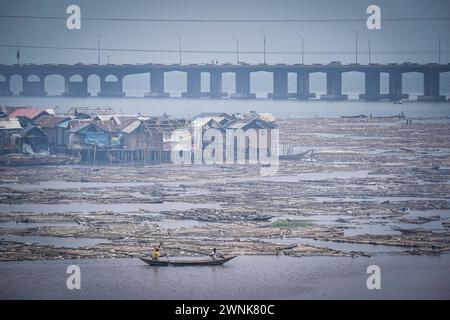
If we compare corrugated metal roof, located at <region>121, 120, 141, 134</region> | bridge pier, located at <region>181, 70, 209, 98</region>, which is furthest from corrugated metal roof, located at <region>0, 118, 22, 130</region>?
bridge pier, located at <region>181, 70, 209, 98</region>

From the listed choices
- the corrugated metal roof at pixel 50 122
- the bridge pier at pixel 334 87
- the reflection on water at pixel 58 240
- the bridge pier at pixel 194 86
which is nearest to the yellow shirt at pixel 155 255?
the reflection on water at pixel 58 240

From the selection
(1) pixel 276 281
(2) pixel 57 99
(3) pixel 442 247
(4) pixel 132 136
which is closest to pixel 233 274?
(1) pixel 276 281

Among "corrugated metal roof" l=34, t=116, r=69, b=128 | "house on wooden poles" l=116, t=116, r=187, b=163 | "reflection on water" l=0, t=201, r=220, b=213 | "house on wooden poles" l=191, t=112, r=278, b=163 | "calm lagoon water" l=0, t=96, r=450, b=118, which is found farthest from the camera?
"calm lagoon water" l=0, t=96, r=450, b=118

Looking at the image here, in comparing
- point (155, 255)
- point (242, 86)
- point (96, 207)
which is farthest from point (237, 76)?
point (155, 255)

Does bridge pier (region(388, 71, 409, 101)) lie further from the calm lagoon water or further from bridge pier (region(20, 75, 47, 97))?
bridge pier (region(20, 75, 47, 97))

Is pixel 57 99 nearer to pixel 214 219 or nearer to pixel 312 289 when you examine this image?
pixel 214 219

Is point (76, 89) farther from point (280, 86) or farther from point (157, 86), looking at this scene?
point (280, 86)

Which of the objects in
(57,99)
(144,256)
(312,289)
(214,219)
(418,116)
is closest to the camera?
(312,289)
